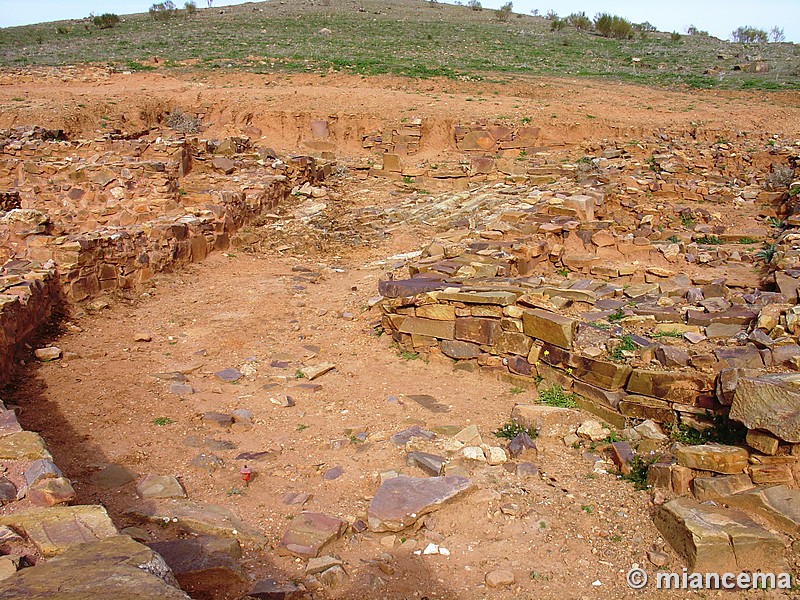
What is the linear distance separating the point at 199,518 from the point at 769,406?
3.95 metres

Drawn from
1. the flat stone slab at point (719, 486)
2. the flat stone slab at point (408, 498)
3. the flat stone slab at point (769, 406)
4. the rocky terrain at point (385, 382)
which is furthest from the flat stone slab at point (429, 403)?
the flat stone slab at point (769, 406)

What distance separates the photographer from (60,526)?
3209mm

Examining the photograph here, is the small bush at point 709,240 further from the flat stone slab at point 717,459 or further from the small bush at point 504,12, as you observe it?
the small bush at point 504,12

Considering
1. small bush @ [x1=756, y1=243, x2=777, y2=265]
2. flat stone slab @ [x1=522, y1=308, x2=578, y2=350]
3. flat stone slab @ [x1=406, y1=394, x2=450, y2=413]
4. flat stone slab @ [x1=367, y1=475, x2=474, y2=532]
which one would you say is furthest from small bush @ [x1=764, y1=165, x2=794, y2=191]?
flat stone slab @ [x1=367, y1=475, x2=474, y2=532]

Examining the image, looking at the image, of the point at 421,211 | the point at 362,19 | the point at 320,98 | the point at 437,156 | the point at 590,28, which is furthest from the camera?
the point at 590,28

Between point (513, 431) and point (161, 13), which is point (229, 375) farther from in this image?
point (161, 13)

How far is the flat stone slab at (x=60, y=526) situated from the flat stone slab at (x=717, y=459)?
146 inches

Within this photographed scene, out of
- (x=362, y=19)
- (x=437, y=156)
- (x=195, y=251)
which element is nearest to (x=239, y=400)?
(x=195, y=251)

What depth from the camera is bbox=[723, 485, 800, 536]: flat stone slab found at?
13.2 feet

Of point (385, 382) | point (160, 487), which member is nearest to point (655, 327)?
point (385, 382)

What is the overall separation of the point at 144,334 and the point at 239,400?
2185 mm

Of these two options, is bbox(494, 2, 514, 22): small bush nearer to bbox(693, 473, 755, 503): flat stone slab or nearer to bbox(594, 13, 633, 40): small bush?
bbox(594, 13, 633, 40): small bush

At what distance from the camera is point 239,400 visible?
6461 mm

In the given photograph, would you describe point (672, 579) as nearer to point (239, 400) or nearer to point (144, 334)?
point (239, 400)
